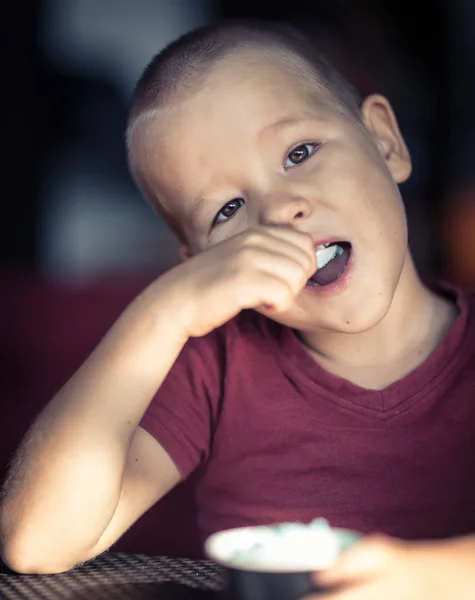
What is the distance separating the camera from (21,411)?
188 centimetres

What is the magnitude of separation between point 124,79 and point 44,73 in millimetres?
801

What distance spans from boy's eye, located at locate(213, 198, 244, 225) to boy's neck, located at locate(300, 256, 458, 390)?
21cm

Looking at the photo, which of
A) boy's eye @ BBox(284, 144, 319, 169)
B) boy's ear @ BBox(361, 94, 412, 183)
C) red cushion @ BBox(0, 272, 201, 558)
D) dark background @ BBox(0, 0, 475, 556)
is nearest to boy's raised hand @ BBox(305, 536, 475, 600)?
boy's eye @ BBox(284, 144, 319, 169)

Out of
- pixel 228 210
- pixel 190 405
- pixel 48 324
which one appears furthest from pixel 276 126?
pixel 48 324

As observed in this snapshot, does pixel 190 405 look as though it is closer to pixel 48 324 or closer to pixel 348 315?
pixel 348 315

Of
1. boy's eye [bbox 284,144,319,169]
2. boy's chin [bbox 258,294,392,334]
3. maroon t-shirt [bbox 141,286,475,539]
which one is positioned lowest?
maroon t-shirt [bbox 141,286,475,539]

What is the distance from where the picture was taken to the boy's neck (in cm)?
116

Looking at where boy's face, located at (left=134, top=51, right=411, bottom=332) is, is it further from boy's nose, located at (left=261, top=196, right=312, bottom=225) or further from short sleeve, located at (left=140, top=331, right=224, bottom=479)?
short sleeve, located at (left=140, top=331, right=224, bottom=479)

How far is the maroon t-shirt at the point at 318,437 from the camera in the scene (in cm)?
105

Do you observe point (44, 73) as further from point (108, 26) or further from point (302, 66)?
point (302, 66)

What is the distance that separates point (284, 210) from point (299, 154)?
11cm

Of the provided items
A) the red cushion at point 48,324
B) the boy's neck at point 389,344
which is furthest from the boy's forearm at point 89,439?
the red cushion at point 48,324

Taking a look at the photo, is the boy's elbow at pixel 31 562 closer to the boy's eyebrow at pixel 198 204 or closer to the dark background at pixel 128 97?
the boy's eyebrow at pixel 198 204

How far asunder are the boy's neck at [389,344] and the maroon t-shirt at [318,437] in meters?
0.03
